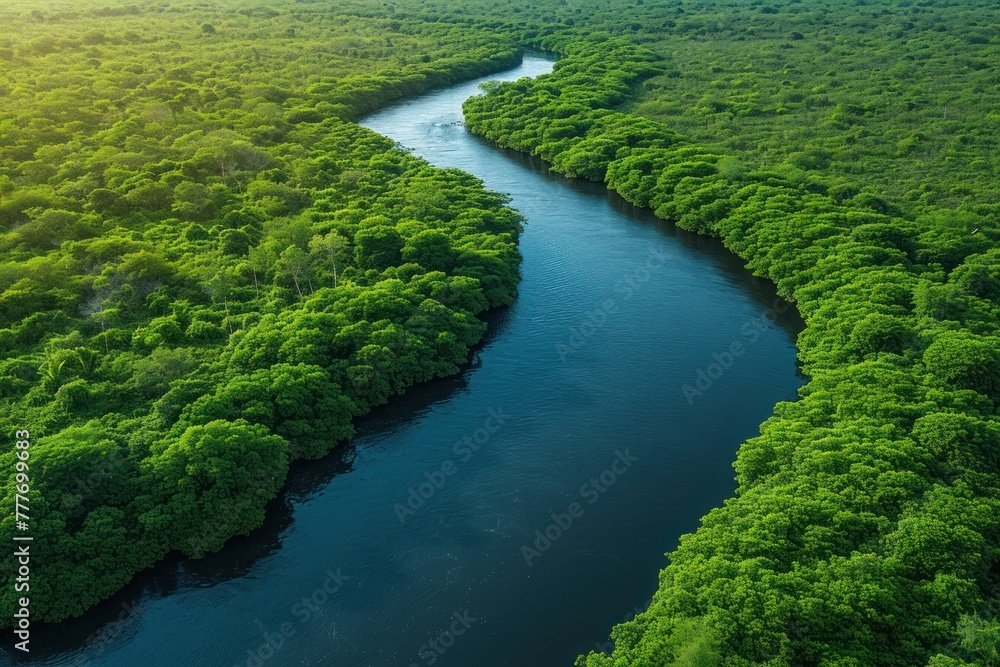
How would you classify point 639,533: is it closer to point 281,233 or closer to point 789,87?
point 281,233

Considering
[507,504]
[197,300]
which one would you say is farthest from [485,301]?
[507,504]

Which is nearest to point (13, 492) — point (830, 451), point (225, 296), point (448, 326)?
point (225, 296)

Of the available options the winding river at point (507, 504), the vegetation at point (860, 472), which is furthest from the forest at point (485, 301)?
the winding river at point (507, 504)

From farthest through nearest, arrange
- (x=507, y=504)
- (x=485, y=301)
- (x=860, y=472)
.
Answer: (x=485, y=301)
(x=507, y=504)
(x=860, y=472)

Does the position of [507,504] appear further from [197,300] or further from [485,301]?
[197,300]

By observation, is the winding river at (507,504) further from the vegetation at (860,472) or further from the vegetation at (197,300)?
the vegetation at (860,472)

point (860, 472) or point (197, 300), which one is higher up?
point (860, 472)
